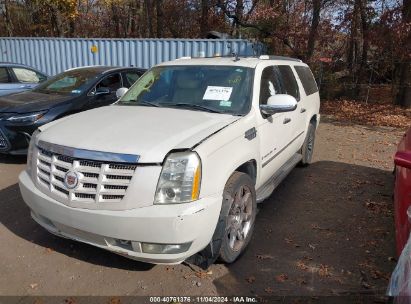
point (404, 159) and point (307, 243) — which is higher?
point (404, 159)

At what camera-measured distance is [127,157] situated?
112 inches

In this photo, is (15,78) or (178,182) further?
(15,78)

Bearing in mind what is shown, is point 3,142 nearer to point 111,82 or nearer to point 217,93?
point 111,82

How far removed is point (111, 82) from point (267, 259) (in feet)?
16.7

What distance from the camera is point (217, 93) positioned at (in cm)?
405

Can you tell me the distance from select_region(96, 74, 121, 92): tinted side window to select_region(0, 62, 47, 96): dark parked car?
8.51 ft

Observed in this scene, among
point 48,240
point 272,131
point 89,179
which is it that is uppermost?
point 272,131

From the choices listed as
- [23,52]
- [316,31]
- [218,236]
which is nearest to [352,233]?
[218,236]

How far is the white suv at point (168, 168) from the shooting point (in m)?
2.84

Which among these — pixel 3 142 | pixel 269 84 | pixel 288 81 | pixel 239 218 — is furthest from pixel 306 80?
pixel 3 142

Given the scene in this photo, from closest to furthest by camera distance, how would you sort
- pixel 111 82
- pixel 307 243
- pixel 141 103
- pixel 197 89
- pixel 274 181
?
pixel 307 243
pixel 197 89
pixel 141 103
pixel 274 181
pixel 111 82

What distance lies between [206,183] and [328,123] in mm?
8779

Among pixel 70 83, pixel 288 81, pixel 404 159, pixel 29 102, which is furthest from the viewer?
pixel 70 83

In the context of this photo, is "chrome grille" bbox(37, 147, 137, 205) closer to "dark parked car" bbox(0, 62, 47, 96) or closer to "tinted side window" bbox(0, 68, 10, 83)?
"dark parked car" bbox(0, 62, 47, 96)
